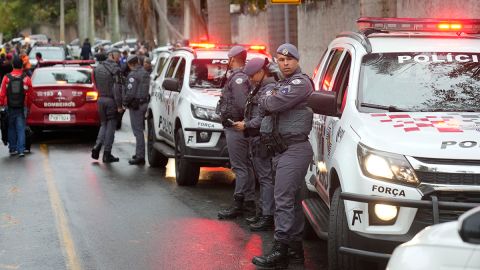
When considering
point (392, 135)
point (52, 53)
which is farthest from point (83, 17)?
point (392, 135)

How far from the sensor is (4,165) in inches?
626

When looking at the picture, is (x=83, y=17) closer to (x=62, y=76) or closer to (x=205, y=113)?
(x=62, y=76)

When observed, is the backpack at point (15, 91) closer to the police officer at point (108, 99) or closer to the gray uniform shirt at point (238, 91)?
the police officer at point (108, 99)

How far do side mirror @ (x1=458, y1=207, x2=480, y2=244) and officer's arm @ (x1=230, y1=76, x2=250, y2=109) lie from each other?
21.7ft

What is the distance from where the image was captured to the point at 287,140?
27.1ft

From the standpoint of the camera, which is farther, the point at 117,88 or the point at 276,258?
the point at 117,88

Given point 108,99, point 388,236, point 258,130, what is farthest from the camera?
point 108,99

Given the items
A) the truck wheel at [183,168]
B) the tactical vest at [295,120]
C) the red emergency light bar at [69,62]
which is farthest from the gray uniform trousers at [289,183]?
the red emergency light bar at [69,62]

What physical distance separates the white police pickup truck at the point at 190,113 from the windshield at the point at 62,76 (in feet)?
13.7

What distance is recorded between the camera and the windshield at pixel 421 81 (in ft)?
26.5

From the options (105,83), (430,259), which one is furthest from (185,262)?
(105,83)

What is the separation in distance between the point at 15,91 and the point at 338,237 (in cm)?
1070

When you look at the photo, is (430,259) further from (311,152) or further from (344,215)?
(311,152)

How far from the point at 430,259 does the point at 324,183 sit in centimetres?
399
